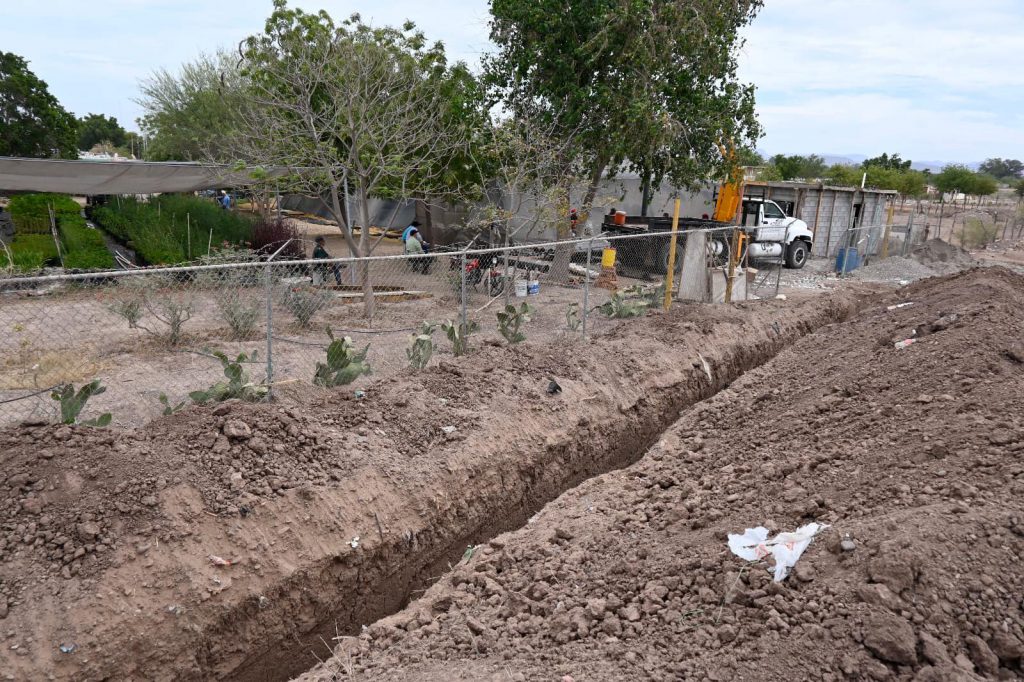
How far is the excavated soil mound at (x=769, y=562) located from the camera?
3.30m

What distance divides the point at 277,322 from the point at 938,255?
20.9 metres

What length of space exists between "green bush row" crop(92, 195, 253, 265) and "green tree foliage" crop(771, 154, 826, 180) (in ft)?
122

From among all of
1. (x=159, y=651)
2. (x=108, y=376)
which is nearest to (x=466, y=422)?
(x=159, y=651)

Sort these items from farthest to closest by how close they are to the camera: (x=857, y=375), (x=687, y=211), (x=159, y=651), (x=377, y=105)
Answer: (x=687, y=211) < (x=377, y=105) < (x=857, y=375) < (x=159, y=651)

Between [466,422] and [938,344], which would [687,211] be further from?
[466,422]

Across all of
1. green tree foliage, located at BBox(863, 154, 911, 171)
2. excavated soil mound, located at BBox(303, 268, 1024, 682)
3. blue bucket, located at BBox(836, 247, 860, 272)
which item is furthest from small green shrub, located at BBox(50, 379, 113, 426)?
green tree foliage, located at BBox(863, 154, 911, 171)

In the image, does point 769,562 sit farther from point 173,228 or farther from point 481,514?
point 173,228

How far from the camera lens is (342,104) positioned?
11562 mm

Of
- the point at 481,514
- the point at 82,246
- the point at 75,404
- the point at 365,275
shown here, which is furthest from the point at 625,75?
the point at 82,246

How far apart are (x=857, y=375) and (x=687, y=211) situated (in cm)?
1989

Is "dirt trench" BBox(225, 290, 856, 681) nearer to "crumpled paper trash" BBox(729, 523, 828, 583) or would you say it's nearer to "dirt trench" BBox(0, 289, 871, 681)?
"dirt trench" BBox(0, 289, 871, 681)

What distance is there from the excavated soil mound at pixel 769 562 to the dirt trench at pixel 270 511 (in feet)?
2.62

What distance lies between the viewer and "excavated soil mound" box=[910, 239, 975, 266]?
22138 mm

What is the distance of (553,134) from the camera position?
48.6ft
